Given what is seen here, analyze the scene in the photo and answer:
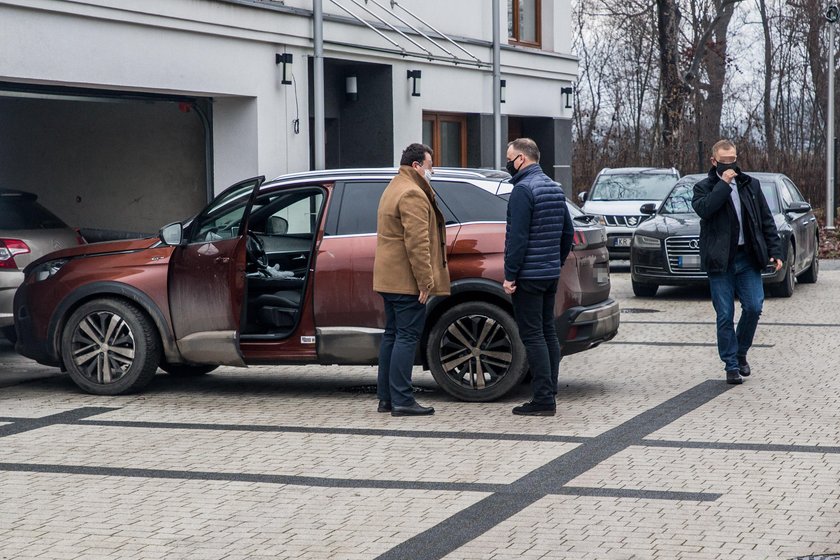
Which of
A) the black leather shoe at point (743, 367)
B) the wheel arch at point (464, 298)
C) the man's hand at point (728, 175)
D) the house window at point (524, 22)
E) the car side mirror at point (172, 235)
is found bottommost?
the black leather shoe at point (743, 367)

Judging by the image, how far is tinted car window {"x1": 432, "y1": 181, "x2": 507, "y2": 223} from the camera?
10055 millimetres

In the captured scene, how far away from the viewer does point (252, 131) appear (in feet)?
59.4

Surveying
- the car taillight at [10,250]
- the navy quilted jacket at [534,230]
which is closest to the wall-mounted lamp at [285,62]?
the car taillight at [10,250]

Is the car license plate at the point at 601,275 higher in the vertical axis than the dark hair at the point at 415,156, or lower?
lower

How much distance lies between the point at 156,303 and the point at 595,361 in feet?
13.5

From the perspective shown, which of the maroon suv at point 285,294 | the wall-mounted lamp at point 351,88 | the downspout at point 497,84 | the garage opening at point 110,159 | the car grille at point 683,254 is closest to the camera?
the maroon suv at point 285,294

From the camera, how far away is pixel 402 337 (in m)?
9.49

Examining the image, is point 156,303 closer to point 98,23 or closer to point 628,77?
point 98,23

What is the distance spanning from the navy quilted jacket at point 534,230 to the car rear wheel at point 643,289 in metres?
9.59

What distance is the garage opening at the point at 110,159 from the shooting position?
736 inches

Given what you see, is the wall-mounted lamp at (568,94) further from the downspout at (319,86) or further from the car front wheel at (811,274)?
the downspout at (319,86)

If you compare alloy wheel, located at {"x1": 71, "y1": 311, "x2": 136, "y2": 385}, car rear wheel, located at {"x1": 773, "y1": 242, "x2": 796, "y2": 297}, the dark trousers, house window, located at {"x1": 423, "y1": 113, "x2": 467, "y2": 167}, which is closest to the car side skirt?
the dark trousers

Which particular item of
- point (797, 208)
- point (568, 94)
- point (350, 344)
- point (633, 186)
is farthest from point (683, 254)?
point (568, 94)

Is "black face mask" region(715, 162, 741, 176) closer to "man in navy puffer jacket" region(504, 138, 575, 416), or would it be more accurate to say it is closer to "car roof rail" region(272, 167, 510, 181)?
"car roof rail" region(272, 167, 510, 181)
